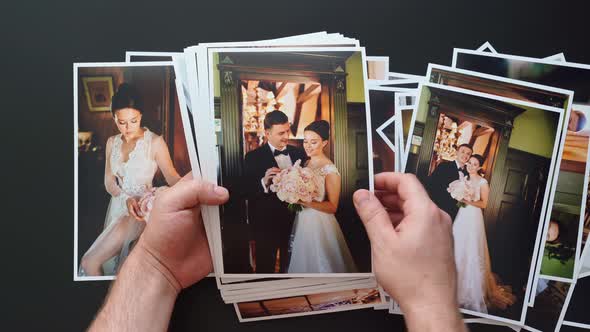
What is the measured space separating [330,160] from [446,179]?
0.22 meters

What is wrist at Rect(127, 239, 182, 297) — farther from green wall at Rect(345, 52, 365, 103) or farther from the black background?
green wall at Rect(345, 52, 365, 103)

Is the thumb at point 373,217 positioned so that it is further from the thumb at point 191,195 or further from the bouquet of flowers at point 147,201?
the bouquet of flowers at point 147,201

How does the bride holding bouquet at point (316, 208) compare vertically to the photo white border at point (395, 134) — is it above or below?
below

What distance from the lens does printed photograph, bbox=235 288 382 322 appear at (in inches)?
34.6

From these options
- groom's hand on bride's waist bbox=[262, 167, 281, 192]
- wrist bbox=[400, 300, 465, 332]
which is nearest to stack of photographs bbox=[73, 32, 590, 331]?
groom's hand on bride's waist bbox=[262, 167, 281, 192]

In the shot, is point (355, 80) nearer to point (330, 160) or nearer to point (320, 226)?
point (330, 160)

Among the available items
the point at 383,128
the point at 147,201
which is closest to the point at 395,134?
the point at 383,128

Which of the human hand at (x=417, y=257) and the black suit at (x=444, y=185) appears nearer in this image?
the human hand at (x=417, y=257)

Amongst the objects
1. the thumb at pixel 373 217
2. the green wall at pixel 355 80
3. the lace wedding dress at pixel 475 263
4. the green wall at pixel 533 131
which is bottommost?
the lace wedding dress at pixel 475 263

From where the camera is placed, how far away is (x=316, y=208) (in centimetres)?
83

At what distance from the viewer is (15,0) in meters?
0.91

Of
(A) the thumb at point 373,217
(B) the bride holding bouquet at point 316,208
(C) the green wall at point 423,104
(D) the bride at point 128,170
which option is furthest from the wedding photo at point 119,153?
(C) the green wall at point 423,104

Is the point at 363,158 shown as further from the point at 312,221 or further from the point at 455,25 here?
the point at 455,25

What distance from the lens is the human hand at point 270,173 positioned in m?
0.83
